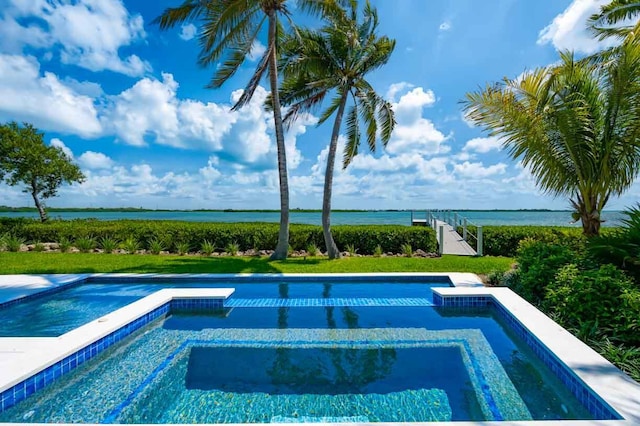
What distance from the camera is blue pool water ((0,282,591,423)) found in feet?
9.95

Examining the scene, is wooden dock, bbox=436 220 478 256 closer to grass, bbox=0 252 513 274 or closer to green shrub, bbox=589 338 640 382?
grass, bbox=0 252 513 274

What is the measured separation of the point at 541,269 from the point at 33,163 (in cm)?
2265

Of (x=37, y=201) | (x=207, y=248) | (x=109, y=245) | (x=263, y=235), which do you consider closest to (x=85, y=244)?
(x=109, y=245)

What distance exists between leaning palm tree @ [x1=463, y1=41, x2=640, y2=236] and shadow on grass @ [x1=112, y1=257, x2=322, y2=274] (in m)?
6.14

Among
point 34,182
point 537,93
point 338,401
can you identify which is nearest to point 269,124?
point 537,93

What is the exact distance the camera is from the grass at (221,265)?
871 centimetres

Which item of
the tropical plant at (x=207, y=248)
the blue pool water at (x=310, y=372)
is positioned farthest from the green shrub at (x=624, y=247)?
the tropical plant at (x=207, y=248)

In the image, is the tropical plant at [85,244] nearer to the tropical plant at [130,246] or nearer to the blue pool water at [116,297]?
the tropical plant at [130,246]

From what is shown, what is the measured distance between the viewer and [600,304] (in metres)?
4.26

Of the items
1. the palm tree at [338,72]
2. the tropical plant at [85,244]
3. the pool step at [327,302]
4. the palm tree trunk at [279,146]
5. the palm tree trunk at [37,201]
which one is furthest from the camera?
the palm tree trunk at [37,201]

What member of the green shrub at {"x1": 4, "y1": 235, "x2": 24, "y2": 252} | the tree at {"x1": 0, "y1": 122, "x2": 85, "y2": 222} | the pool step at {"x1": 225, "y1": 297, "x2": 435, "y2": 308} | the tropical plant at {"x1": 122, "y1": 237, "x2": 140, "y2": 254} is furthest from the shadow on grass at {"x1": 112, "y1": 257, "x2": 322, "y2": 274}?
the tree at {"x1": 0, "y1": 122, "x2": 85, "y2": 222}

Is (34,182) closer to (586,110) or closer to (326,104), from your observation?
(326,104)

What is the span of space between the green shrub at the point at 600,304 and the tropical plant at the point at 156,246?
38.8 ft

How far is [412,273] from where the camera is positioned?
27.0 ft
